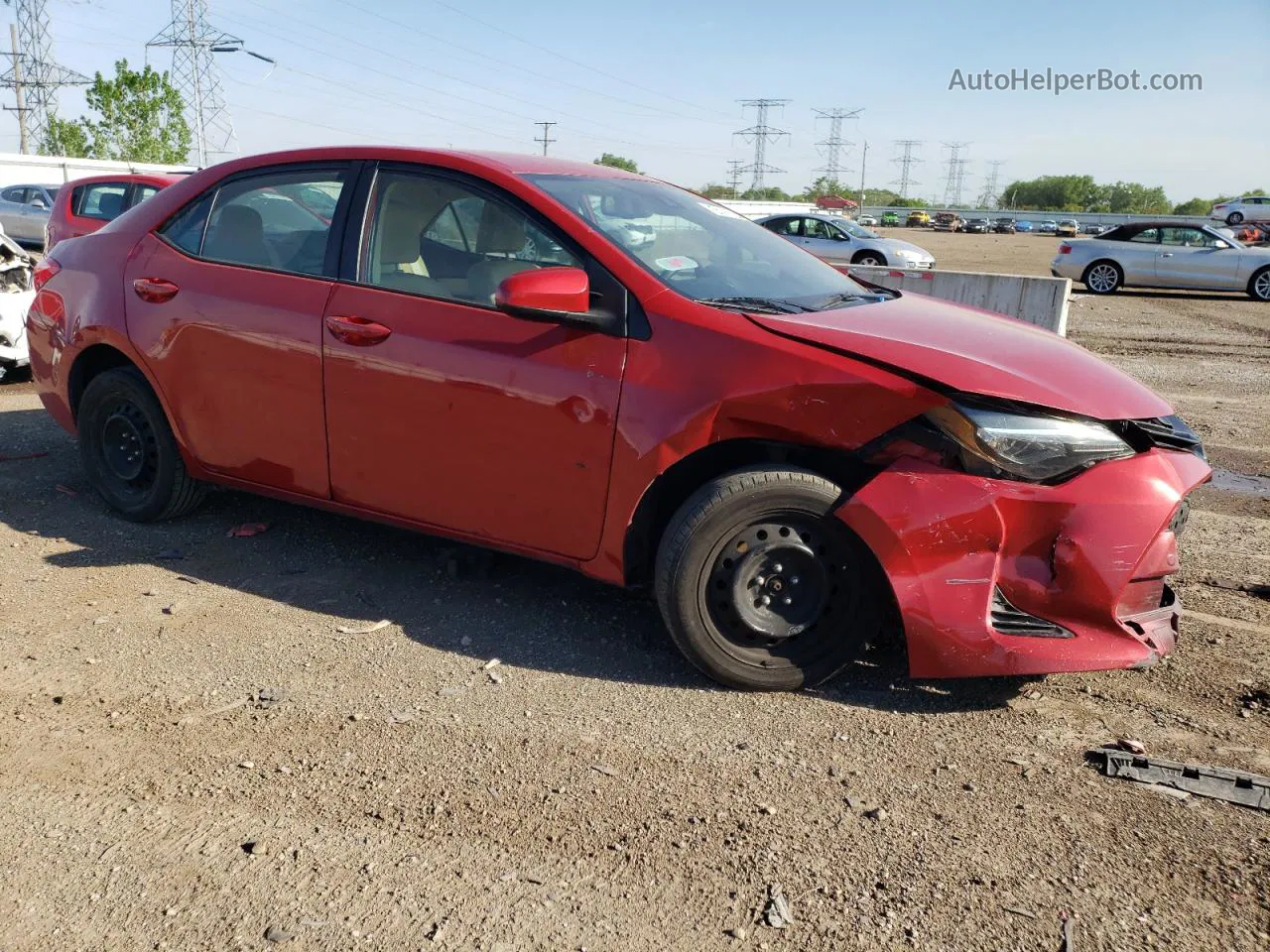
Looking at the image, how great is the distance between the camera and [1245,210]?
5653 cm

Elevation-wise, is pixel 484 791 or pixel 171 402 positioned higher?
pixel 171 402

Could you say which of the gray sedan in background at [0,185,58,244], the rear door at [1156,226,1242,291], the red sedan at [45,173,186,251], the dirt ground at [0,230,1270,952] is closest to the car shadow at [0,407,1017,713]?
the dirt ground at [0,230,1270,952]

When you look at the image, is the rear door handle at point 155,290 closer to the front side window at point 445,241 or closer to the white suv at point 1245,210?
the front side window at point 445,241

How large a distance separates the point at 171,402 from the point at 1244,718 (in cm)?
427

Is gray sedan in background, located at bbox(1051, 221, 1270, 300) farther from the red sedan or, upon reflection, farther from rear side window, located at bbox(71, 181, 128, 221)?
rear side window, located at bbox(71, 181, 128, 221)

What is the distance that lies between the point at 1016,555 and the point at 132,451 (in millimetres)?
3911

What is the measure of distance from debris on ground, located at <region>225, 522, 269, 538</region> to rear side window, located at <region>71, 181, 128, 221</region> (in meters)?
11.9

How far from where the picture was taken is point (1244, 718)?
3.48 m

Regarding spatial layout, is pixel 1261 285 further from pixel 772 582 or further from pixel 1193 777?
pixel 772 582

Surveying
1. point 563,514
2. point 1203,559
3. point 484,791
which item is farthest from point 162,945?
point 1203,559

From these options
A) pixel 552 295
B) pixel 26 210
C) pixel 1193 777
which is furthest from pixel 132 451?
pixel 26 210

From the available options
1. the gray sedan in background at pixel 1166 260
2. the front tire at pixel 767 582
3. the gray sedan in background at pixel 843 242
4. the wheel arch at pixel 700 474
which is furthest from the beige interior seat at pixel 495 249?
the gray sedan in background at pixel 1166 260

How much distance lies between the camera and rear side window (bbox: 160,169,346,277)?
14.2 feet

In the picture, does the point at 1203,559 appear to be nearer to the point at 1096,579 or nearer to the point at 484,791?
the point at 1096,579
